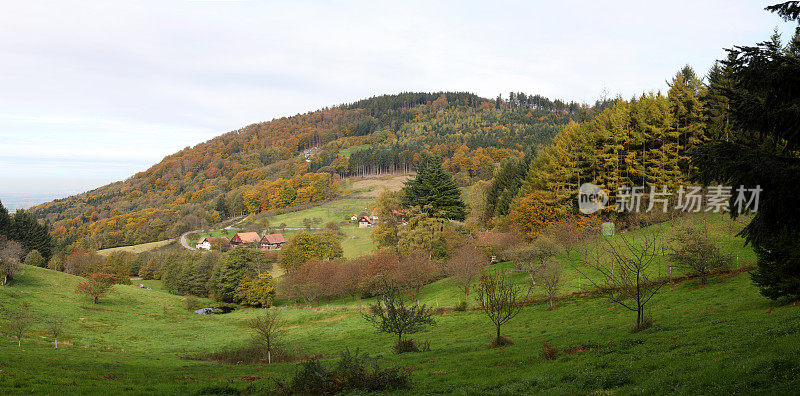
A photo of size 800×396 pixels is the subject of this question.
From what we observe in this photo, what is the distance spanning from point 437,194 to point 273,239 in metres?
60.1

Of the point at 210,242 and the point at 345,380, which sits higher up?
the point at 345,380

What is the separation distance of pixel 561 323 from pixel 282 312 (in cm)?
3446

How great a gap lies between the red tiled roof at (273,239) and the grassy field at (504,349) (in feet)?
201

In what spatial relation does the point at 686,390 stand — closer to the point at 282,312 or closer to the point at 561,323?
the point at 561,323

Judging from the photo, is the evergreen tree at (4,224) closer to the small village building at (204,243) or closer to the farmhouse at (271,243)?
the small village building at (204,243)

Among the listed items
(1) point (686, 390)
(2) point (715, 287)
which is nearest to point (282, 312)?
(2) point (715, 287)

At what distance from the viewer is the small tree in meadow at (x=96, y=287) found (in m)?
46.4

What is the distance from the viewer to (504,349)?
1947cm

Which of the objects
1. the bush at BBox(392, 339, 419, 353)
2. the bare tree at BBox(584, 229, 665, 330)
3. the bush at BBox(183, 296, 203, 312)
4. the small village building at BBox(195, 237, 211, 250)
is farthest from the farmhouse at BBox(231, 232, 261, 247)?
the bush at BBox(392, 339, 419, 353)

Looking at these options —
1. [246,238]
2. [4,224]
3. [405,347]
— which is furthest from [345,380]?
[246,238]

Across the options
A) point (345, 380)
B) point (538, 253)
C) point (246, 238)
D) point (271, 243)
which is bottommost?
point (271, 243)

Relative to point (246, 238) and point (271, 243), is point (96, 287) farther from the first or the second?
point (246, 238)

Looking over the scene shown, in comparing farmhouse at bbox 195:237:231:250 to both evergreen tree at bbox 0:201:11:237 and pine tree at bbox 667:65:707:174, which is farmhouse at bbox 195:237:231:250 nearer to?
evergreen tree at bbox 0:201:11:237

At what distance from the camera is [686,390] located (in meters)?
9.20
